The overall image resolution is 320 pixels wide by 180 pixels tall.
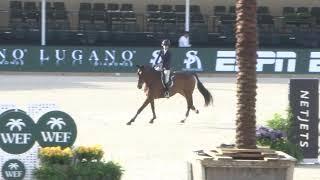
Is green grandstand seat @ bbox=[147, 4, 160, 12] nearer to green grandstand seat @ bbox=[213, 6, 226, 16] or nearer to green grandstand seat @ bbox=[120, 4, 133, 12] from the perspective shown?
green grandstand seat @ bbox=[120, 4, 133, 12]

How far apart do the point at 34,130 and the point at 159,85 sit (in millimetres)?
11364

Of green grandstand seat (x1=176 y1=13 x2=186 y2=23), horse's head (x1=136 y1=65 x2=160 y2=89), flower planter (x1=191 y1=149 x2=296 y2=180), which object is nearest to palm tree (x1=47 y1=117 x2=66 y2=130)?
flower planter (x1=191 y1=149 x2=296 y2=180)

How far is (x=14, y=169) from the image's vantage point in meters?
11.5

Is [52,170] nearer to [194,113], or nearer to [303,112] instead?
[303,112]

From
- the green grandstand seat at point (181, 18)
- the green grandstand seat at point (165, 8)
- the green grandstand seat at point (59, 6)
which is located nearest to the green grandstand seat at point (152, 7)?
the green grandstand seat at point (165, 8)

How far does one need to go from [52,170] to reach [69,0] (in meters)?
37.3

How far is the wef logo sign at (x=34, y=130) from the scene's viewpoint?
11352 millimetres

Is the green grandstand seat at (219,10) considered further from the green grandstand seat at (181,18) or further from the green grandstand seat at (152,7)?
the green grandstand seat at (152,7)

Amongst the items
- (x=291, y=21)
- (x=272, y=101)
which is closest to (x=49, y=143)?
(x=272, y=101)

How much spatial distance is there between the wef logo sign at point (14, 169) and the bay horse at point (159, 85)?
990 cm

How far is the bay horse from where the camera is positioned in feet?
72.5

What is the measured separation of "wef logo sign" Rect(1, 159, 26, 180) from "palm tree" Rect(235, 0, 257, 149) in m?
3.24

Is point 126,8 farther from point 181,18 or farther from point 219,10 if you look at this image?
point 219,10

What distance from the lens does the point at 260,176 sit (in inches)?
382
